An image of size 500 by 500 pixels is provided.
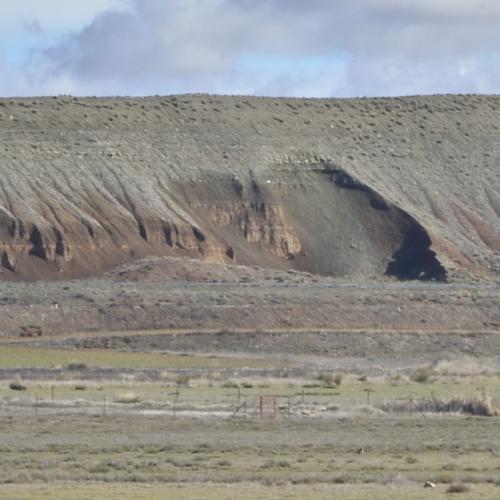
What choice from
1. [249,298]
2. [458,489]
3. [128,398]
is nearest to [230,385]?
[128,398]

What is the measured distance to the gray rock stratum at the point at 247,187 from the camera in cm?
10575

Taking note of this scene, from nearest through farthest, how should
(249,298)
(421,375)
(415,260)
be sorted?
1. (421,375)
2. (249,298)
3. (415,260)

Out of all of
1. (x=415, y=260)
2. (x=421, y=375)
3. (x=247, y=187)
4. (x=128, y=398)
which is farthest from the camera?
(x=247, y=187)

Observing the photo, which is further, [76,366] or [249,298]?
[249,298]

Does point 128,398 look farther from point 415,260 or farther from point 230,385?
point 415,260

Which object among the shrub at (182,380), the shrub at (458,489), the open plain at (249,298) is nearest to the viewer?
the shrub at (458,489)

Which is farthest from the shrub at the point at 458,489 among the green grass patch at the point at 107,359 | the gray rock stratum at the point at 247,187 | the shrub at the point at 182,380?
the gray rock stratum at the point at 247,187

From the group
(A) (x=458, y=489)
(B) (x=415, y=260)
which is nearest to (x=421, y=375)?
(A) (x=458, y=489)

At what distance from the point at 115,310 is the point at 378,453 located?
43.0m

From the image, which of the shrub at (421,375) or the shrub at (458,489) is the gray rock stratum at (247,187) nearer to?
the shrub at (421,375)

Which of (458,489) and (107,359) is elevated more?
(107,359)

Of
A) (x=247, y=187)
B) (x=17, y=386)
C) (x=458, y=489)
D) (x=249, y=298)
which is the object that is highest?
(x=247, y=187)

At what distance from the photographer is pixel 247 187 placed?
115750 mm

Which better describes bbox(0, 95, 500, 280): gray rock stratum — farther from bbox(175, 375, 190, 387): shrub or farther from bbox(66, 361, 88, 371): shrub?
bbox(175, 375, 190, 387): shrub
